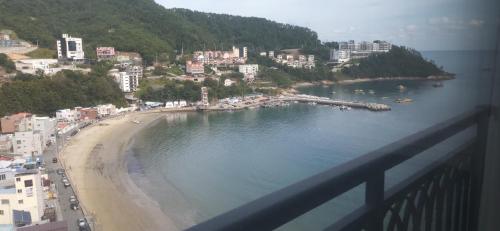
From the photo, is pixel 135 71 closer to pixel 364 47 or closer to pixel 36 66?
pixel 36 66

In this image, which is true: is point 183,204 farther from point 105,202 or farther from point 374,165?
point 374,165

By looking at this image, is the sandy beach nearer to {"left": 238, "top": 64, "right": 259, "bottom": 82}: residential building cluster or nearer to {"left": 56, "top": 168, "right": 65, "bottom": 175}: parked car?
{"left": 56, "top": 168, "right": 65, "bottom": 175}: parked car

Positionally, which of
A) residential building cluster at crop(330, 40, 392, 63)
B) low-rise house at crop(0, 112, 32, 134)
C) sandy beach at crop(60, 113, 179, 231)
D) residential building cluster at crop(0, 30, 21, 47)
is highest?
residential building cluster at crop(0, 30, 21, 47)

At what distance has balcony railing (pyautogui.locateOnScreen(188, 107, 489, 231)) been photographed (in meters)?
0.27

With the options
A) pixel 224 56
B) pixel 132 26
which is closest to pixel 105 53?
pixel 132 26

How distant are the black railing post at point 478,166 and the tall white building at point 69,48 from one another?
12.4 metres

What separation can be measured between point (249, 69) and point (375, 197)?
49.5 ft

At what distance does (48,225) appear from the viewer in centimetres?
320

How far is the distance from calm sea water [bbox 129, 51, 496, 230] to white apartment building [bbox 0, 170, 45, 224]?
46.7 inches

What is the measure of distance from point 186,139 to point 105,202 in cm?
376

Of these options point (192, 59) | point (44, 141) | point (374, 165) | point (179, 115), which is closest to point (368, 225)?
point (374, 165)

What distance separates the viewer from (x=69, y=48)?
11.6 meters

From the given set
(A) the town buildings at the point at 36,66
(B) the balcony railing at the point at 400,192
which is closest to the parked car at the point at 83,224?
(B) the balcony railing at the point at 400,192

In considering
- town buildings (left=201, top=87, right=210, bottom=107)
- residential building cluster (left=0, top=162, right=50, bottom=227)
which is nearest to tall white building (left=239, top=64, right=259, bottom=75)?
town buildings (left=201, top=87, right=210, bottom=107)
